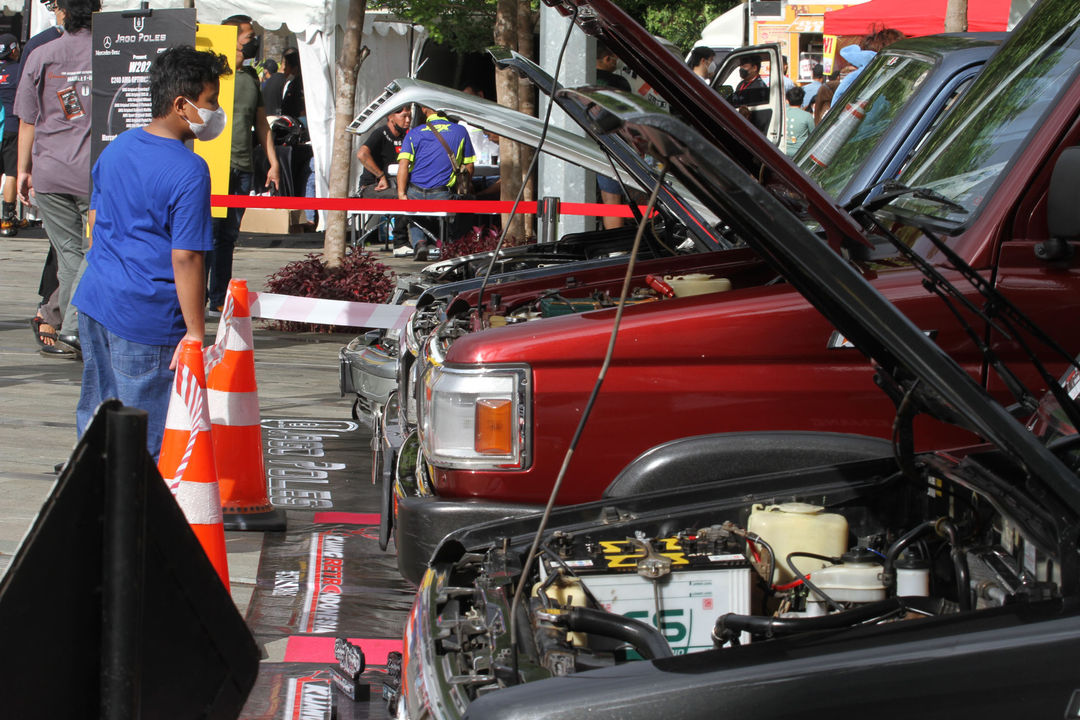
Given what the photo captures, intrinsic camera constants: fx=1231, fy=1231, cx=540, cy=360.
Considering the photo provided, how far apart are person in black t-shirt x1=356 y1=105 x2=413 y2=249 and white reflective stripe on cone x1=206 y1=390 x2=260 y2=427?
10.8m

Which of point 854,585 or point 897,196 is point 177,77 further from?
point 854,585

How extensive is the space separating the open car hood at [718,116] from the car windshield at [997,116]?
0.52 metres

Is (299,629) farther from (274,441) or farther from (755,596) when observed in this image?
(274,441)

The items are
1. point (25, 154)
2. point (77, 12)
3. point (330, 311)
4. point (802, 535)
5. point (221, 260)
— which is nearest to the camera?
point (802, 535)

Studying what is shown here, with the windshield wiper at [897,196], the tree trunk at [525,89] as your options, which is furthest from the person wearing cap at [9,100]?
the windshield wiper at [897,196]

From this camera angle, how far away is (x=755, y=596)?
2939 millimetres

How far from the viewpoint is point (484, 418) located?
148 inches

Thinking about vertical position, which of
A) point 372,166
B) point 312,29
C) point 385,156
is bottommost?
point 372,166

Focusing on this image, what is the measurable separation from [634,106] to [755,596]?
4.21 feet

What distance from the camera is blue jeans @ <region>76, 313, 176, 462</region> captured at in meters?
5.17

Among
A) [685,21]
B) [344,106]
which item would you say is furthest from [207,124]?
[685,21]

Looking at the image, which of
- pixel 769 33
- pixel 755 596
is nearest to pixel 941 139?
pixel 755 596

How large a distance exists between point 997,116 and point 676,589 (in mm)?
2285

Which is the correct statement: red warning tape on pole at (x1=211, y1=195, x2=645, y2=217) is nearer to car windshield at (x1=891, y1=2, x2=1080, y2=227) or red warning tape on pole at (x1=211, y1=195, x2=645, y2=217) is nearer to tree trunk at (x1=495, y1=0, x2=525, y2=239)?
tree trunk at (x1=495, y1=0, x2=525, y2=239)
